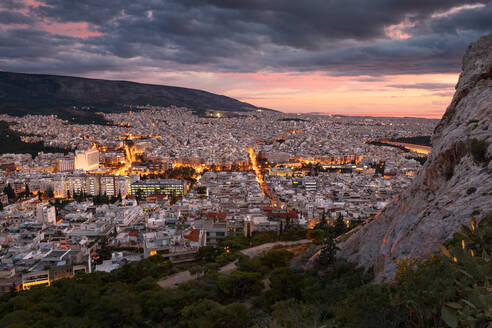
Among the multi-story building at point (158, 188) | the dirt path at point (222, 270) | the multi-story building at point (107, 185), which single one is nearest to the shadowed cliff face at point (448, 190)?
the dirt path at point (222, 270)

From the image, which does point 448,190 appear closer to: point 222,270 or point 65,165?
point 222,270

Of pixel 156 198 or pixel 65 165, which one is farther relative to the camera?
pixel 65 165

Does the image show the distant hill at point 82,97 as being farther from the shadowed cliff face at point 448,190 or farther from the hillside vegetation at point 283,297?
the shadowed cliff face at point 448,190

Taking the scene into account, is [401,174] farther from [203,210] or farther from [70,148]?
[70,148]

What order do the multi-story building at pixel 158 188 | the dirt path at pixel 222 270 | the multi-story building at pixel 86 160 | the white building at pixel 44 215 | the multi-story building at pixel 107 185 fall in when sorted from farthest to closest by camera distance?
the multi-story building at pixel 86 160 < the multi-story building at pixel 107 185 < the multi-story building at pixel 158 188 < the white building at pixel 44 215 < the dirt path at pixel 222 270

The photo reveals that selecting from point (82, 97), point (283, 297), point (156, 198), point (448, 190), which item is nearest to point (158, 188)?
point (156, 198)

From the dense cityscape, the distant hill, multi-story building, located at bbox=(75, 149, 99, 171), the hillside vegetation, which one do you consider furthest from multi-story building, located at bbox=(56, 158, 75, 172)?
the distant hill
